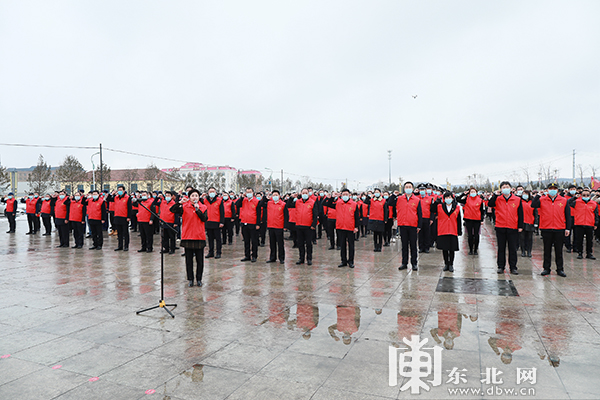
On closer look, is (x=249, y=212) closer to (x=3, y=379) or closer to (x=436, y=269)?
(x=436, y=269)

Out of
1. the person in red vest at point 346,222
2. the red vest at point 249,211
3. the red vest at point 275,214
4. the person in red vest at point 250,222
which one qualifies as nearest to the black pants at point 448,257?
the person in red vest at point 346,222

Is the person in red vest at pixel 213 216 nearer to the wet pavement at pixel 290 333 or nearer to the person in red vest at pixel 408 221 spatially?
the wet pavement at pixel 290 333

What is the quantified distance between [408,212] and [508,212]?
87.0 inches

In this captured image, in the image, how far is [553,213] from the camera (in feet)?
29.5

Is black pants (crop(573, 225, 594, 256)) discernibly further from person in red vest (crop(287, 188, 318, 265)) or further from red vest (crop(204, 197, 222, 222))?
red vest (crop(204, 197, 222, 222))

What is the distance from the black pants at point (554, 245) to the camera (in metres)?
8.70

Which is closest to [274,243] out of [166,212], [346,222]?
[346,222]

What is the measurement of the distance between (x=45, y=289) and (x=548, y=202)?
10749 millimetres

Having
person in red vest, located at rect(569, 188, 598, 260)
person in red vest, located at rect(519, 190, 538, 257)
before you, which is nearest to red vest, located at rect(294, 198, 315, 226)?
person in red vest, located at rect(519, 190, 538, 257)

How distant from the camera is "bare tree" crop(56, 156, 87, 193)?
51188 millimetres

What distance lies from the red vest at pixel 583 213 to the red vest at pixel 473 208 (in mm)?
2880

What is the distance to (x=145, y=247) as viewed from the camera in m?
12.8

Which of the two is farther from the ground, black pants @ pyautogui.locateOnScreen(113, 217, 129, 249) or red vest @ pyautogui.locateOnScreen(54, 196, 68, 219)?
red vest @ pyautogui.locateOnScreen(54, 196, 68, 219)

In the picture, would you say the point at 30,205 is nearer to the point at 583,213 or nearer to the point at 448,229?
the point at 448,229
